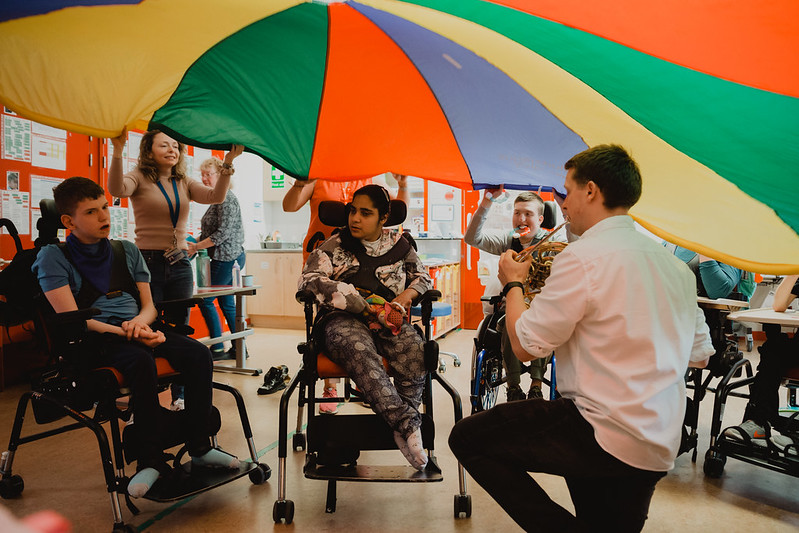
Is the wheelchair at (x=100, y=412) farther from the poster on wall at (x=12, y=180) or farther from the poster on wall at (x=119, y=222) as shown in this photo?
the poster on wall at (x=119, y=222)

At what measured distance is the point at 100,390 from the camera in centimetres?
218

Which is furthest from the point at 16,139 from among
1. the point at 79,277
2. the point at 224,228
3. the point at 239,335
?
the point at 79,277

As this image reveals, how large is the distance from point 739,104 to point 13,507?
3.45m

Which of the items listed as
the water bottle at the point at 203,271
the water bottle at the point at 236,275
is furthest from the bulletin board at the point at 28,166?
the water bottle at the point at 236,275

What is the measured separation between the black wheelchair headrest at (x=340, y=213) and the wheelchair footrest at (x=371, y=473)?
1.32m

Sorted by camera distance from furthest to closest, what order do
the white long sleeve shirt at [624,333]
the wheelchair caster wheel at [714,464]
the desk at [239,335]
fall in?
the desk at [239,335]
the wheelchair caster wheel at [714,464]
the white long sleeve shirt at [624,333]

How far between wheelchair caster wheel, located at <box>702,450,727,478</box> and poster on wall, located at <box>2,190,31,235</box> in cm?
531

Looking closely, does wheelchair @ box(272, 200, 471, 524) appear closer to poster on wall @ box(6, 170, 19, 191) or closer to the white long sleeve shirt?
the white long sleeve shirt

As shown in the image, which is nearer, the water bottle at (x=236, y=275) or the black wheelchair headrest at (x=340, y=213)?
the black wheelchair headrest at (x=340, y=213)

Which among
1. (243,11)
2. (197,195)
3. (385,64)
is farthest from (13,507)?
(385,64)

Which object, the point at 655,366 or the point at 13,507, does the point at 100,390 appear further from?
the point at 655,366

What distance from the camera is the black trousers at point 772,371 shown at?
2.77 m

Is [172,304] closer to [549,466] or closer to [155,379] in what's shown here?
[155,379]

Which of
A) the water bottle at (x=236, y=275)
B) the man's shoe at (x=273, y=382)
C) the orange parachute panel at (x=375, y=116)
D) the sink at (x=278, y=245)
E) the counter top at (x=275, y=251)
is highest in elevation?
the orange parachute panel at (x=375, y=116)
